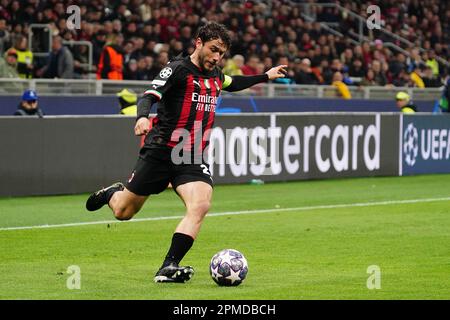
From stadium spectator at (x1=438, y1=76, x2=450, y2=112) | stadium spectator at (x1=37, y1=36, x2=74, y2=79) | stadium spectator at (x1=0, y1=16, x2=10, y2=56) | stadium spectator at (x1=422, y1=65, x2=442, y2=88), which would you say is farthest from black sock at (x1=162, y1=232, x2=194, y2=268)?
stadium spectator at (x1=422, y1=65, x2=442, y2=88)

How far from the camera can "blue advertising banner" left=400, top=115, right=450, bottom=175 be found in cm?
2505

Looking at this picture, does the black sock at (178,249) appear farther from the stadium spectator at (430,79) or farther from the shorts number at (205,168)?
the stadium spectator at (430,79)

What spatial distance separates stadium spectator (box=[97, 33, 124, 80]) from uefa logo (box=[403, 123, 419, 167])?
6.02 m

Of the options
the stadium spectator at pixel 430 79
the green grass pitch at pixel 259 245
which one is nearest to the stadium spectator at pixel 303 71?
the stadium spectator at pixel 430 79

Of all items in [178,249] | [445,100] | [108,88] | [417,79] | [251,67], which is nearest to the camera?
[178,249]

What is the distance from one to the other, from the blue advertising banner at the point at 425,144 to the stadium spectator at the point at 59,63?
22.5ft

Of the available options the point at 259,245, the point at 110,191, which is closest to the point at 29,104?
the point at 259,245

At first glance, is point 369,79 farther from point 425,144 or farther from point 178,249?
point 178,249

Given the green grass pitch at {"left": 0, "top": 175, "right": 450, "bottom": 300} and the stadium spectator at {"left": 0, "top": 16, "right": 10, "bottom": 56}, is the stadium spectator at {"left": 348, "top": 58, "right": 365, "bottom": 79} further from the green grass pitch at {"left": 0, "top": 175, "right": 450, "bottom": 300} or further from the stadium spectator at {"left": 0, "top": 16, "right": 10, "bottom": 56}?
the green grass pitch at {"left": 0, "top": 175, "right": 450, "bottom": 300}

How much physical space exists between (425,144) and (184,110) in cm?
1569

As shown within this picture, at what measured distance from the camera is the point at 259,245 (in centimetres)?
1323

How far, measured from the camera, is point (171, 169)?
10.5m
